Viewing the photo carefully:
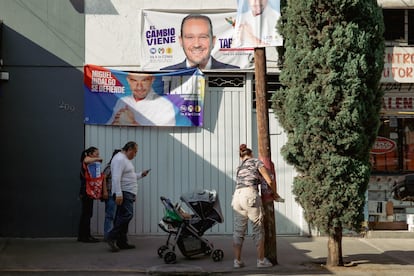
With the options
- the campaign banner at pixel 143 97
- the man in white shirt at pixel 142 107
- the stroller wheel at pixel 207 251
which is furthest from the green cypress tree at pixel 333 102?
the man in white shirt at pixel 142 107

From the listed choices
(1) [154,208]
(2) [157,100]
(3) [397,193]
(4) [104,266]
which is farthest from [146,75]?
(3) [397,193]

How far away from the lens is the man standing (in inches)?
391

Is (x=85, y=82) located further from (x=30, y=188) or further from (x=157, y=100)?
(x=30, y=188)

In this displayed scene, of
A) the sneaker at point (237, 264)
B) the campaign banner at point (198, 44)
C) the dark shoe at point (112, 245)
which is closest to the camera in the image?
the sneaker at point (237, 264)

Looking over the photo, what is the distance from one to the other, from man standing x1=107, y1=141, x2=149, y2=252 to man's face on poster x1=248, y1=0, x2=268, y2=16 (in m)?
3.17

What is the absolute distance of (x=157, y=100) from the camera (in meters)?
11.8

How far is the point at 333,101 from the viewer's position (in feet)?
28.0

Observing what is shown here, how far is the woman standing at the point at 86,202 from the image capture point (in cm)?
1066

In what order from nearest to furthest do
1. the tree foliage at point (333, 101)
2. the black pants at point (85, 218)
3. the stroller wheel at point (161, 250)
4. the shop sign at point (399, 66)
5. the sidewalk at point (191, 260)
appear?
the tree foliage at point (333, 101) < the sidewalk at point (191, 260) < the stroller wheel at point (161, 250) < the black pants at point (85, 218) < the shop sign at point (399, 66)

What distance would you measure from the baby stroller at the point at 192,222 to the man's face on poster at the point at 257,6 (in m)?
3.04

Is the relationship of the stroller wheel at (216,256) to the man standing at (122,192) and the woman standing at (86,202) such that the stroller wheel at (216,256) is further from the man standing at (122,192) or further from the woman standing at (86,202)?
the woman standing at (86,202)

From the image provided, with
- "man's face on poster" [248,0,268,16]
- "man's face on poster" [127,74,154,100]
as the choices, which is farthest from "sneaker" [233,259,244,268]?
"man's face on poster" [127,74,154,100]

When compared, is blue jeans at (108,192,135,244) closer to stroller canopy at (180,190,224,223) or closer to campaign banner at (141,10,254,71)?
stroller canopy at (180,190,224,223)

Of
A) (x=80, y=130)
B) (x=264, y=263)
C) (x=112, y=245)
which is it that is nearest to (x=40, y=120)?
(x=80, y=130)
